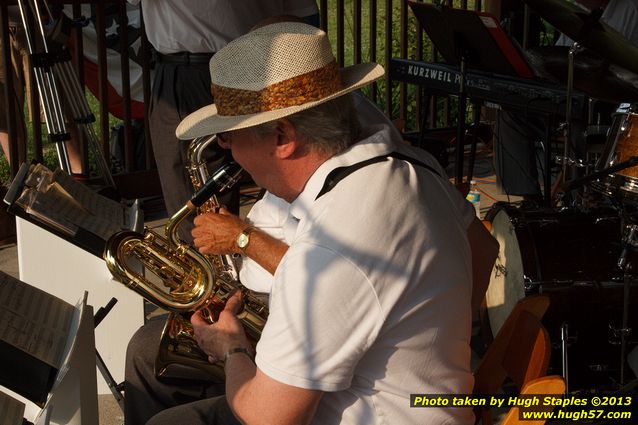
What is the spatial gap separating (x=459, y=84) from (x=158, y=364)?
2747mm

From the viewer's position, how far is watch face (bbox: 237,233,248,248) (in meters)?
2.96

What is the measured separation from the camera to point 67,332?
2.21 meters

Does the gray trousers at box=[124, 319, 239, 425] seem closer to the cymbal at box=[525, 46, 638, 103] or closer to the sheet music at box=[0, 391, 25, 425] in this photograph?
the sheet music at box=[0, 391, 25, 425]

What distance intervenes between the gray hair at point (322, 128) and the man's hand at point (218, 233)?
3.35ft

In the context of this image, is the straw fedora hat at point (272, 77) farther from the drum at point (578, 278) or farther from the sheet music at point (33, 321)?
the drum at point (578, 278)

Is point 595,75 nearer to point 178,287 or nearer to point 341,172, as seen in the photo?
point 178,287

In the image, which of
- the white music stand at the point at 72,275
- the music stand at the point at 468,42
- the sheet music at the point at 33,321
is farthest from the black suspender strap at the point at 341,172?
the music stand at the point at 468,42

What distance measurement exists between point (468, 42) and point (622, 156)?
1.15 metres

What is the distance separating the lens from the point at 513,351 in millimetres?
2250

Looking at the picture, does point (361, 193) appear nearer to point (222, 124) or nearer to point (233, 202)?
point (222, 124)

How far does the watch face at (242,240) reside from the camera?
117 inches

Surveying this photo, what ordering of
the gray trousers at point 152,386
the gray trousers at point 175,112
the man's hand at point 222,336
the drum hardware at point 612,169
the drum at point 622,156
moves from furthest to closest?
the gray trousers at point 175,112 < the drum at point 622,156 < the drum hardware at point 612,169 < the gray trousers at point 152,386 < the man's hand at point 222,336

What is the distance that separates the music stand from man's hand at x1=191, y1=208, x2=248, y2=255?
1.87m

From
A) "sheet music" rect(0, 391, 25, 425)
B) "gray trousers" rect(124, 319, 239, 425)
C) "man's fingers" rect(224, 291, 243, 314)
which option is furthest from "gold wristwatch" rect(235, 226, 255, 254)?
"sheet music" rect(0, 391, 25, 425)
